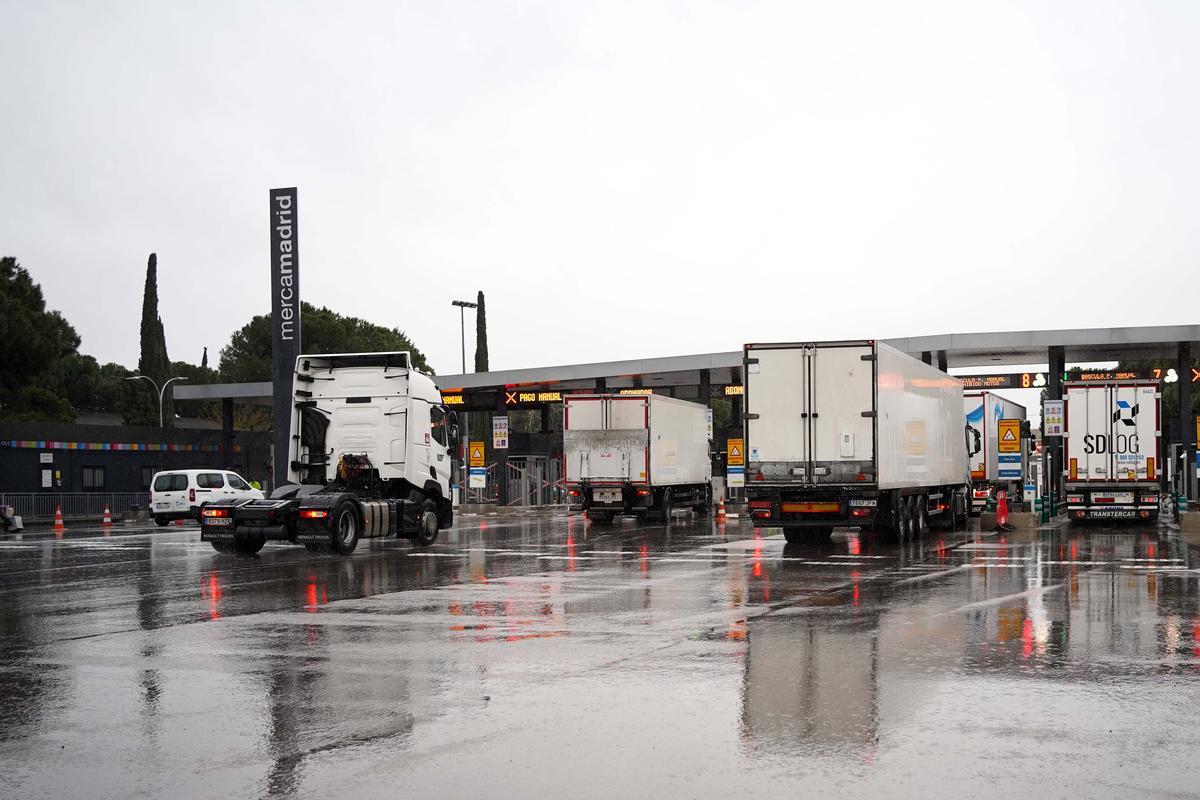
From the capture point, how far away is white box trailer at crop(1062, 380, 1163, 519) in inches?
1201

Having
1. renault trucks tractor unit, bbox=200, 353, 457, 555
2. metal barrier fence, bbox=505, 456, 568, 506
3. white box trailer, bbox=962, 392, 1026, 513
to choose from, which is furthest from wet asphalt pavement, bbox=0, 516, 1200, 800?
metal barrier fence, bbox=505, 456, 568, 506

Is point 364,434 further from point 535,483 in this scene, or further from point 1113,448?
point 535,483

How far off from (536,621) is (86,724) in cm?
563

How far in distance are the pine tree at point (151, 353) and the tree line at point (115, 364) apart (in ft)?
0.20

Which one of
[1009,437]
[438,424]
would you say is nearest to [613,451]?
[438,424]

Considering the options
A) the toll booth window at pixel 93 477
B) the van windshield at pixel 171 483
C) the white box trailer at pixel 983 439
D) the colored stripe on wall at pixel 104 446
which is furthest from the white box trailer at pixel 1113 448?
the toll booth window at pixel 93 477

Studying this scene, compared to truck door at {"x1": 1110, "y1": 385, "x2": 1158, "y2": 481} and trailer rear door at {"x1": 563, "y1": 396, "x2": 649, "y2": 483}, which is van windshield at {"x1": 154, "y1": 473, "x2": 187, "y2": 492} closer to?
trailer rear door at {"x1": 563, "y1": 396, "x2": 649, "y2": 483}

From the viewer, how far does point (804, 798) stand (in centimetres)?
592

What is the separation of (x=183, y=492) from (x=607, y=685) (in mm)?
33106

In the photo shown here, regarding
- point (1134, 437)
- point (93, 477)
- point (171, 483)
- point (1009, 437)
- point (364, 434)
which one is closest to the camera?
point (364, 434)

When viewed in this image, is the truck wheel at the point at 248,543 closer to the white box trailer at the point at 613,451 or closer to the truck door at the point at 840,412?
the truck door at the point at 840,412

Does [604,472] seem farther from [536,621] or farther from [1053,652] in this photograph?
[1053,652]

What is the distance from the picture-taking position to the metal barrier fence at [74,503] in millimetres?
42844

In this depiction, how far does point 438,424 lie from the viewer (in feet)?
84.7
